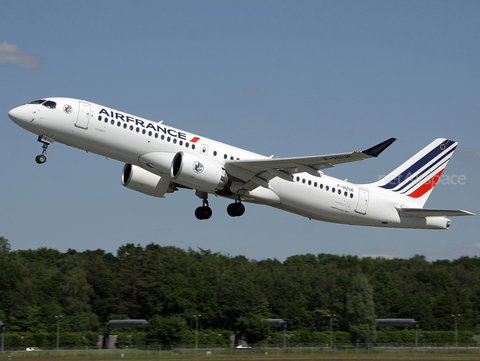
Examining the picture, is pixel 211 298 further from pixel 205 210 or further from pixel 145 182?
pixel 145 182

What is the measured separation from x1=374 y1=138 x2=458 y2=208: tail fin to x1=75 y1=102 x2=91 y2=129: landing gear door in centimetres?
2049

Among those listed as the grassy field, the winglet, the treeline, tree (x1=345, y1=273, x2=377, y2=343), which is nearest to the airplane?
the winglet

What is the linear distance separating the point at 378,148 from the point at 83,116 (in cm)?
1625

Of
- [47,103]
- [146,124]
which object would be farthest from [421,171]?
[47,103]

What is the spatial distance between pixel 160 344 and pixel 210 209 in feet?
126

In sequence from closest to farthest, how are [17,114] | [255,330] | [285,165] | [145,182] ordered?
1. [17,114]
2. [285,165]
3. [145,182]
4. [255,330]

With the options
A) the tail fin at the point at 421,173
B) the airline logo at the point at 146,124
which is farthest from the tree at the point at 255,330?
the airline logo at the point at 146,124

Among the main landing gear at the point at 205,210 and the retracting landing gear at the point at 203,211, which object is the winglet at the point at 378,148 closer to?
the main landing gear at the point at 205,210

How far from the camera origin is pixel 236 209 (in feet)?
132

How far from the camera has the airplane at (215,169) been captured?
36375 millimetres

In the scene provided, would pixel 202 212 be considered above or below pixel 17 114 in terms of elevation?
below

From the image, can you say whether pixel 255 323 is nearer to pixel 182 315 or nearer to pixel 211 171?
pixel 182 315

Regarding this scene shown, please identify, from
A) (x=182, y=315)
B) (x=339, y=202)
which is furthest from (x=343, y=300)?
(x=339, y=202)

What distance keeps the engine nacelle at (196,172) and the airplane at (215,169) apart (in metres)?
0.06
